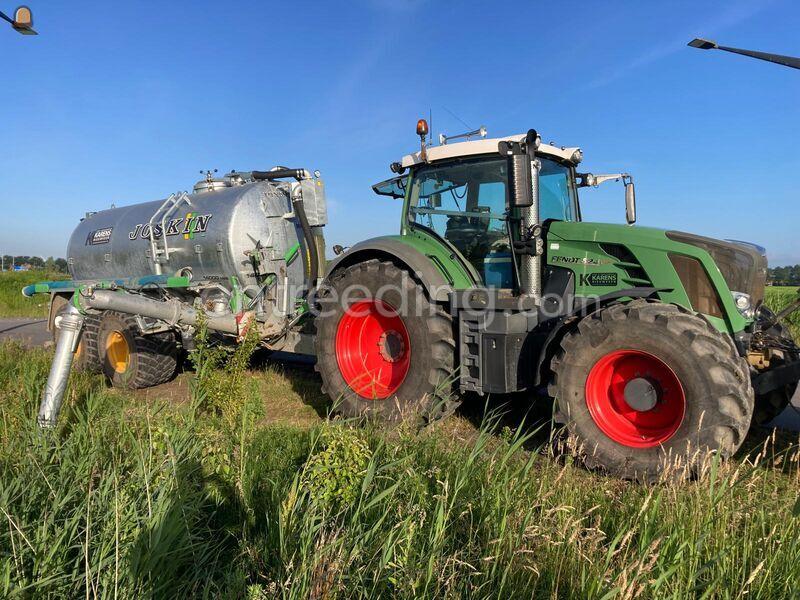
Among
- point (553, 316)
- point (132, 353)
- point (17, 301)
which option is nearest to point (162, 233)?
point (132, 353)

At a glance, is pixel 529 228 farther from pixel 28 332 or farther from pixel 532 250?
pixel 28 332

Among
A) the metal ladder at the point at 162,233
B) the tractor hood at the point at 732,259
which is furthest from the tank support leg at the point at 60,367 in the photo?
the tractor hood at the point at 732,259

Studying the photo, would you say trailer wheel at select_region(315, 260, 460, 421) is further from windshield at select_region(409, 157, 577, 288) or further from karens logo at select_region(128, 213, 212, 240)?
karens logo at select_region(128, 213, 212, 240)

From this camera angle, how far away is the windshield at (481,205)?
4.66 m

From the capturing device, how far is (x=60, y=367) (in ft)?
12.4

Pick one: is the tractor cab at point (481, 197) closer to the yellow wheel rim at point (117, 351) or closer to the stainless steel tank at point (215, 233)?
the stainless steel tank at point (215, 233)

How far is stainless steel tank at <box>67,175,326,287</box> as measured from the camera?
20.3 ft

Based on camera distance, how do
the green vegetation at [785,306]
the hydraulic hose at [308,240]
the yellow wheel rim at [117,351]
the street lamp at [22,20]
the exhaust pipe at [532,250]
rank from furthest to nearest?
the green vegetation at [785,306] < the yellow wheel rim at [117,351] < the hydraulic hose at [308,240] < the street lamp at [22,20] < the exhaust pipe at [532,250]

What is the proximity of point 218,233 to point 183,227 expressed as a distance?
2.08 feet

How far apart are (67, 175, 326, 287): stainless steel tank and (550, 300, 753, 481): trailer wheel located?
150 inches

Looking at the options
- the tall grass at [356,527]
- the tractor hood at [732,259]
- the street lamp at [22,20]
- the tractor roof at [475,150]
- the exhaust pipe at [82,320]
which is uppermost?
the street lamp at [22,20]

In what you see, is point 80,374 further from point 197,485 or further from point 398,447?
point 398,447

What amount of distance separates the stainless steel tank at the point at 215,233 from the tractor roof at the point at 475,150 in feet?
6.73

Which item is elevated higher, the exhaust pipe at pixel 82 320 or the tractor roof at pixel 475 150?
the tractor roof at pixel 475 150
